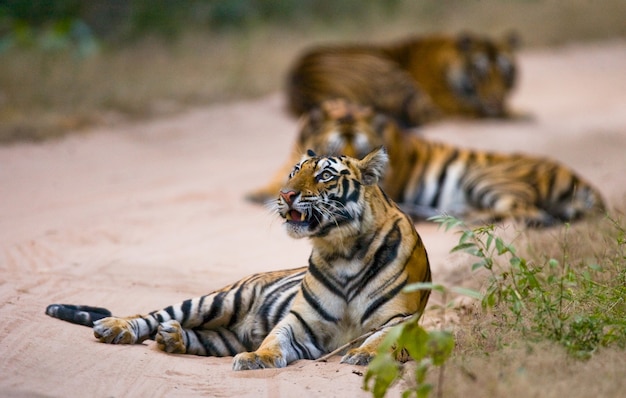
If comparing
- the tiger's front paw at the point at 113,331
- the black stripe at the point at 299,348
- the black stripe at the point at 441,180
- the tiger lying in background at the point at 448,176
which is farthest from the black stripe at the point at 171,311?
the black stripe at the point at 441,180

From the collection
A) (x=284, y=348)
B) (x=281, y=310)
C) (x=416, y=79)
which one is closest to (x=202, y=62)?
(x=416, y=79)

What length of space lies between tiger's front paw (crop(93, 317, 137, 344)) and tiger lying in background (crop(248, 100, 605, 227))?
12.9 ft

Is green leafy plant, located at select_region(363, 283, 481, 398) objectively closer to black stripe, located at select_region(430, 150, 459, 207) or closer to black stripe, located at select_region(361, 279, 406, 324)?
black stripe, located at select_region(361, 279, 406, 324)

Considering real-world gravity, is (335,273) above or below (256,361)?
above

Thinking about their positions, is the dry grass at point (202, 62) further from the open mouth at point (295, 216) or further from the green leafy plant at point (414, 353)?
the green leafy plant at point (414, 353)

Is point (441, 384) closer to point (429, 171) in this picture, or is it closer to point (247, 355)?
point (247, 355)

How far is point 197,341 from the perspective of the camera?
5.41 metres

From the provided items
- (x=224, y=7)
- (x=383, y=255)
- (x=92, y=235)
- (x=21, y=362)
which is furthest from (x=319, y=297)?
(x=224, y=7)

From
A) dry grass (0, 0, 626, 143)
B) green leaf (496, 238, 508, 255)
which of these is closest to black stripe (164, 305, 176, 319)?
green leaf (496, 238, 508, 255)

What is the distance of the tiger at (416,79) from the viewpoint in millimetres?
13016

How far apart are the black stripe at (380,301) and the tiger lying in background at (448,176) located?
→ 12.4ft

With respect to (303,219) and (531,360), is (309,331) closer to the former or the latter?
(303,219)

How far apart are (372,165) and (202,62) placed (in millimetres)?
9896

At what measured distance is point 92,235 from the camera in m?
7.58
